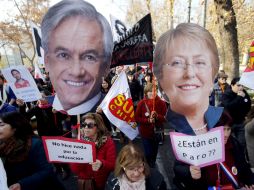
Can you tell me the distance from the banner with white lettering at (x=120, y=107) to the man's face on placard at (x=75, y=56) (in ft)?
Answer: 0.96

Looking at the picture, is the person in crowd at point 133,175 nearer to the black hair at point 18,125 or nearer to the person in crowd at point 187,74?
the person in crowd at point 187,74

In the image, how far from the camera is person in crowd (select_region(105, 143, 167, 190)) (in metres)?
2.46

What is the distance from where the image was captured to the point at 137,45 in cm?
311

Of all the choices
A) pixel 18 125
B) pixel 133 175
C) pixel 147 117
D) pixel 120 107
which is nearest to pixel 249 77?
pixel 120 107

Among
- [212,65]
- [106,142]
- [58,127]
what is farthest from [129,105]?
[58,127]

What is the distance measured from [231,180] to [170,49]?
4.48 feet

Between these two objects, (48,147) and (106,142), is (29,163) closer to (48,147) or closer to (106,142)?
(48,147)

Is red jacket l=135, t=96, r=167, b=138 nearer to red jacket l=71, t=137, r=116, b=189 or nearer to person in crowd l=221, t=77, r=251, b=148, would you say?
person in crowd l=221, t=77, r=251, b=148

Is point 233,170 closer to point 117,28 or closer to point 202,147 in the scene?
point 202,147

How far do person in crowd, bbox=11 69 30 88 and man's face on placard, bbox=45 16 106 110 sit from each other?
1299 mm

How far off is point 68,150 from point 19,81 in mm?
1900

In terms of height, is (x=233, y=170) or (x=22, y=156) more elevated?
(x=22, y=156)

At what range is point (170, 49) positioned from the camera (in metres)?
2.78

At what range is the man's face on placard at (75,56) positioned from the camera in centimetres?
274
